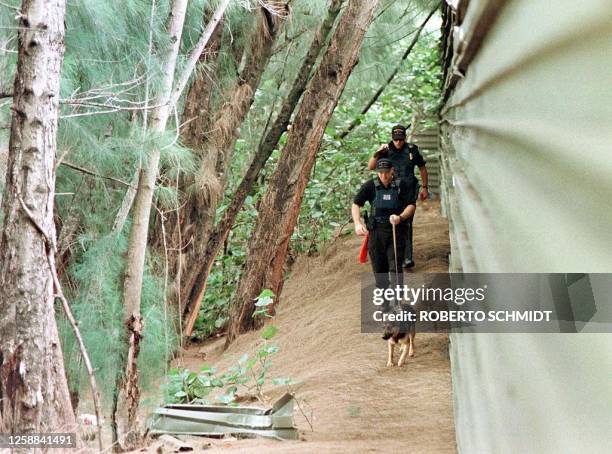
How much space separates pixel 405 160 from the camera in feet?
22.6

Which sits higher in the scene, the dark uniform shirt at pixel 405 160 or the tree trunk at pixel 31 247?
the dark uniform shirt at pixel 405 160

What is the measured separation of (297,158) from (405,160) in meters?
1.66

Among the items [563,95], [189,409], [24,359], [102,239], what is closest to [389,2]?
[102,239]

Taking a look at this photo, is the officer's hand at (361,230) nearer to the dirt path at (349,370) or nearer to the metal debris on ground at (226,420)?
the dirt path at (349,370)

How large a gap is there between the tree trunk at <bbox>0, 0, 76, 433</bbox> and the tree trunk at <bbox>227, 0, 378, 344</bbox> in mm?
4241

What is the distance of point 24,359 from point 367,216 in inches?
117

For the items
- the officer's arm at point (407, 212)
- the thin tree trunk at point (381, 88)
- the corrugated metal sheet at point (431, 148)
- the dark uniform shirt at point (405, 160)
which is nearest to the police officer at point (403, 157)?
the dark uniform shirt at point (405, 160)

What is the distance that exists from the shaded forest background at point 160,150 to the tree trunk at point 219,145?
1.1 inches

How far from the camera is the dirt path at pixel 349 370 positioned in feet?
14.8

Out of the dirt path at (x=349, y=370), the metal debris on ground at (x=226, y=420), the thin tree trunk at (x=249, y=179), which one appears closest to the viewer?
the dirt path at (x=349, y=370)

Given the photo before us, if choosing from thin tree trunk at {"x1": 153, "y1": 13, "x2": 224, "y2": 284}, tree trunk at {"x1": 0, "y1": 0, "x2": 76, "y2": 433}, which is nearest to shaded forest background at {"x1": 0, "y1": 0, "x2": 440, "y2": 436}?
thin tree trunk at {"x1": 153, "y1": 13, "x2": 224, "y2": 284}

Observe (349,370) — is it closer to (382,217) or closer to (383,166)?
(382,217)

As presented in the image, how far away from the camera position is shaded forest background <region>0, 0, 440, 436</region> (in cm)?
571

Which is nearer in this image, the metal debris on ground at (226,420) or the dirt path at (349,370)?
the dirt path at (349,370)
